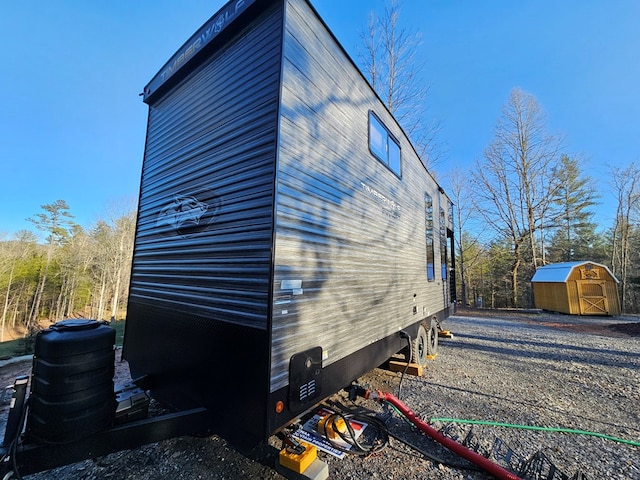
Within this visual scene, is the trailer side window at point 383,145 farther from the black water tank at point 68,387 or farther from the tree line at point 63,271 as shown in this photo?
the tree line at point 63,271

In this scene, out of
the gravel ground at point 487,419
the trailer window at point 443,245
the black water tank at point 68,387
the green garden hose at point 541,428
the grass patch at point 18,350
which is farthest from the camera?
the trailer window at point 443,245

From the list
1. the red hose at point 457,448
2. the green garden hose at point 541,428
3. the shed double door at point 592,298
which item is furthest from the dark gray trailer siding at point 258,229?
the shed double door at point 592,298

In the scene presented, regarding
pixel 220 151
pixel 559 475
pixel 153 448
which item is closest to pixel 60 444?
pixel 153 448

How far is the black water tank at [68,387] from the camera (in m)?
1.51

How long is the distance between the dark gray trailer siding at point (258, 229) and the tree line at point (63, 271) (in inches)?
1015

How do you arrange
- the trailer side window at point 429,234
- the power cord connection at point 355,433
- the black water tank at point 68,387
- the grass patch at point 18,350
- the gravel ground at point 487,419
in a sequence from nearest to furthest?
the black water tank at point 68,387, the gravel ground at point 487,419, the power cord connection at point 355,433, the trailer side window at point 429,234, the grass patch at point 18,350

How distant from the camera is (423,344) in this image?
518cm

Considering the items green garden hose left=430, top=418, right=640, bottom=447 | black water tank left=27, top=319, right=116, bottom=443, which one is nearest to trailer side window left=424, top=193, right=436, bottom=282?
green garden hose left=430, top=418, right=640, bottom=447

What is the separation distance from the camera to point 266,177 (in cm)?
197

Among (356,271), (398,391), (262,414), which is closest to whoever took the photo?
(262,414)

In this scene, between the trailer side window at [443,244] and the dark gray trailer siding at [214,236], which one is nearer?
the dark gray trailer siding at [214,236]

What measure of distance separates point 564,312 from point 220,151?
63.8ft

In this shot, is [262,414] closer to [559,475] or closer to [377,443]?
[377,443]

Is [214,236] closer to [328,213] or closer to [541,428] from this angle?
[328,213]
